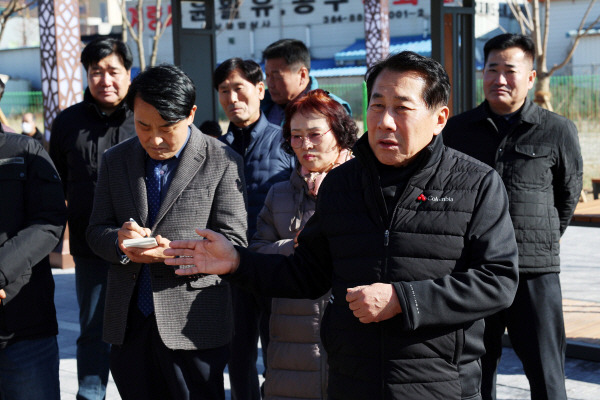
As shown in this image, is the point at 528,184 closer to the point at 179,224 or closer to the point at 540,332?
the point at 540,332

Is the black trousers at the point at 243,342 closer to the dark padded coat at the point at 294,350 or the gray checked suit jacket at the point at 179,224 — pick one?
the dark padded coat at the point at 294,350

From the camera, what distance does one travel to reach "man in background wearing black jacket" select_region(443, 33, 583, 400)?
13.7 ft

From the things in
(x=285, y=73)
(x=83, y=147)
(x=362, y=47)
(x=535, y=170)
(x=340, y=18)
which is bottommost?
(x=535, y=170)

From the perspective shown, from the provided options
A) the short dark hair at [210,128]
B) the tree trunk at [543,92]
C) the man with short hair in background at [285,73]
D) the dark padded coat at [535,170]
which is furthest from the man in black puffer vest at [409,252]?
the tree trunk at [543,92]

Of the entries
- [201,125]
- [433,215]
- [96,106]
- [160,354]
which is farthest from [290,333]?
[201,125]

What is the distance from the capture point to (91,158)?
4.73 m

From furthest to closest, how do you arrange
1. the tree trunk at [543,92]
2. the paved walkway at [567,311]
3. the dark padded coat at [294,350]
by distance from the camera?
the tree trunk at [543,92] → the paved walkway at [567,311] → the dark padded coat at [294,350]

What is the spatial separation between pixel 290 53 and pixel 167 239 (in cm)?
232

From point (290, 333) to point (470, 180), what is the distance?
1513 mm

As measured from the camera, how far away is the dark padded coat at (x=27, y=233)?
3555mm

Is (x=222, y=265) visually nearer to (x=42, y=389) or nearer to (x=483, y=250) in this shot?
(x=483, y=250)

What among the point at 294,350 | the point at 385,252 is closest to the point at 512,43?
the point at 294,350

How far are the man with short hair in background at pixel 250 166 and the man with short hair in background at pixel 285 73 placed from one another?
0.24 metres

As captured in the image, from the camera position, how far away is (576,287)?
27.3 feet
